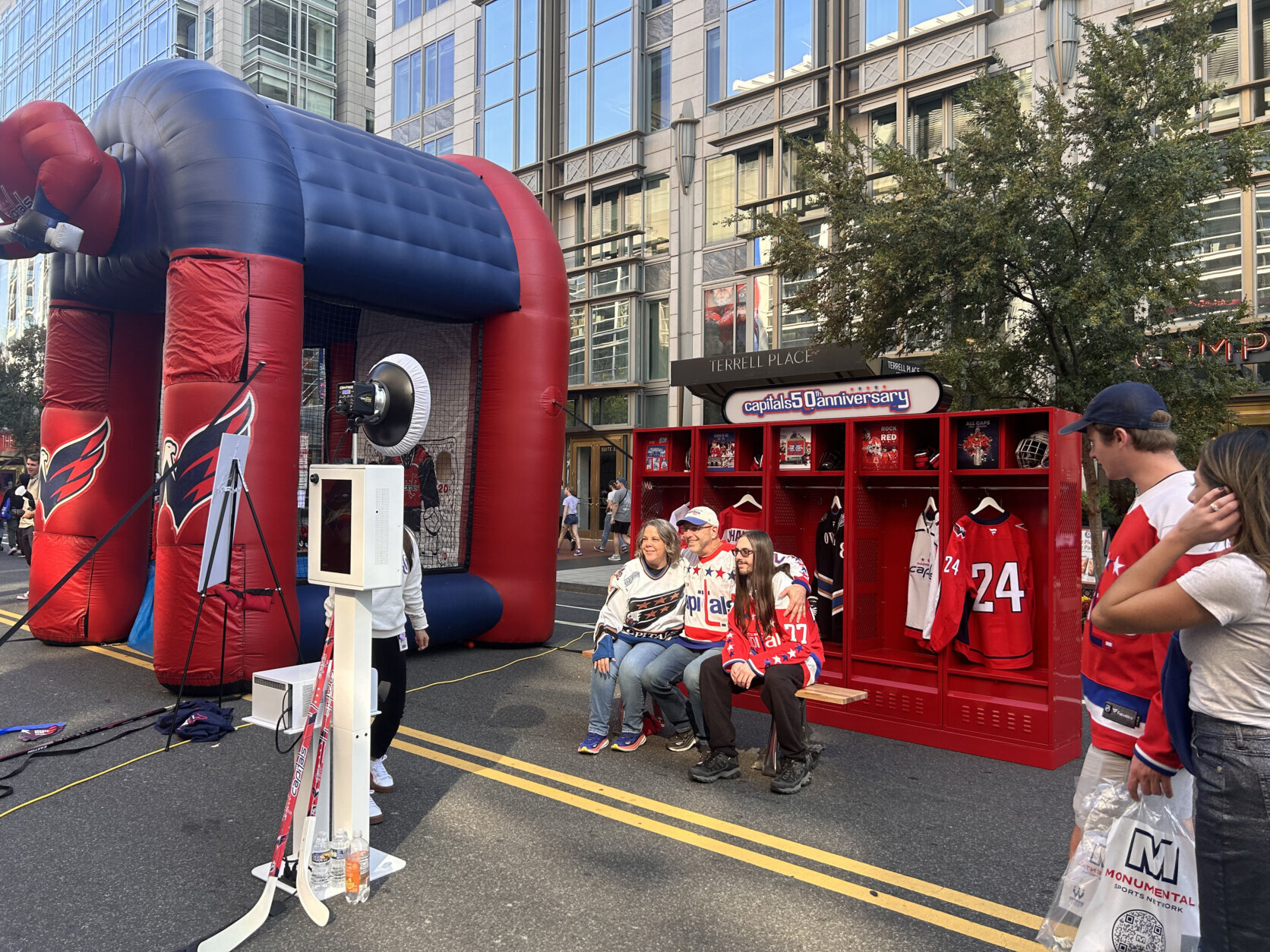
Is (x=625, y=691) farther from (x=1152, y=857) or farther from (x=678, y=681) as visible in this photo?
(x=1152, y=857)

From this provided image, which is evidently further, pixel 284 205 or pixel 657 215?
pixel 657 215

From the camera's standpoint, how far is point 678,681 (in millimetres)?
5801

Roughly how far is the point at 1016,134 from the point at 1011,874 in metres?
8.77

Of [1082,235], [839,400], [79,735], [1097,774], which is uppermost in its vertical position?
[1082,235]

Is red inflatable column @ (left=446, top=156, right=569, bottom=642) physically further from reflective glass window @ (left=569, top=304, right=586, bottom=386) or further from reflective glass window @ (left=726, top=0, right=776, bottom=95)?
reflective glass window @ (left=569, top=304, right=586, bottom=386)

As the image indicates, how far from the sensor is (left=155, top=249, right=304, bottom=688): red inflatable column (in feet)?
23.3

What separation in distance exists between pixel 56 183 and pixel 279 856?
21.6 ft

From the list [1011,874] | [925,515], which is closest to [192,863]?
[1011,874]

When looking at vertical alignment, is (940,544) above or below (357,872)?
above

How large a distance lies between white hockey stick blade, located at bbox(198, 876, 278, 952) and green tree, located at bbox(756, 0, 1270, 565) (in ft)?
29.2

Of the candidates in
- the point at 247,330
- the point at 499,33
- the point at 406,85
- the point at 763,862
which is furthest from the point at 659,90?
the point at 763,862

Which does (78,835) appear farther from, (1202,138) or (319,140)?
(1202,138)

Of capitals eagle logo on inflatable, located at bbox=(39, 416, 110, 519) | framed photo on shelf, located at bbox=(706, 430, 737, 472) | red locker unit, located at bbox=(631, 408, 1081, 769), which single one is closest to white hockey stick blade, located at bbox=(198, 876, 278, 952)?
red locker unit, located at bbox=(631, 408, 1081, 769)

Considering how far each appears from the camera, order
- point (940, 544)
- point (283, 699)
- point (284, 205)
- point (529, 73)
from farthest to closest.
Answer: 1. point (529, 73)
2. point (284, 205)
3. point (940, 544)
4. point (283, 699)
